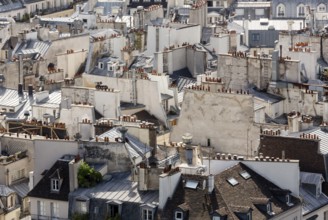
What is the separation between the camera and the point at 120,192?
65688 mm

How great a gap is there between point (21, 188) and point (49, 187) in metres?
6.80

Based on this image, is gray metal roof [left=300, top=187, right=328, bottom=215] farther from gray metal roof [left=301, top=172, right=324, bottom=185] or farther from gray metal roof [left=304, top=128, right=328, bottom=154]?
gray metal roof [left=304, top=128, right=328, bottom=154]

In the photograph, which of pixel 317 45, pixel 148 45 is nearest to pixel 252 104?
pixel 317 45

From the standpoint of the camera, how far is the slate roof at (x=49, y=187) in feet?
219

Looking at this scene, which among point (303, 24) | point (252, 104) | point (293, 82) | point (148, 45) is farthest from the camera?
point (303, 24)

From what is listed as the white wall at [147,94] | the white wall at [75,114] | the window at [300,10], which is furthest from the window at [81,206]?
the window at [300,10]

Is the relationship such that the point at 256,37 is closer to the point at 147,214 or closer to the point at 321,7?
the point at 321,7

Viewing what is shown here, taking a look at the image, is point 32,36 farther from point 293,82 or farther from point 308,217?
point 308,217

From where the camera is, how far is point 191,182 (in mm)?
64188

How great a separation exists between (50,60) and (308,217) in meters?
39.3

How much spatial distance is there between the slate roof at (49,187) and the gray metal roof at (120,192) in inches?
28.4

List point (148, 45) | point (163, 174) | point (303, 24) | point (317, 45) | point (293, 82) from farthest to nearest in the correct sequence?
point (303, 24) < point (148, 45) < point (317, 45) < point (293, 82) < point (163, 174)

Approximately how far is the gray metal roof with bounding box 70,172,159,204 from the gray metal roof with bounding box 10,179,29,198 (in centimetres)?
698

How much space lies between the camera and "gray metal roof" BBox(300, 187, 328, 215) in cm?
6769
